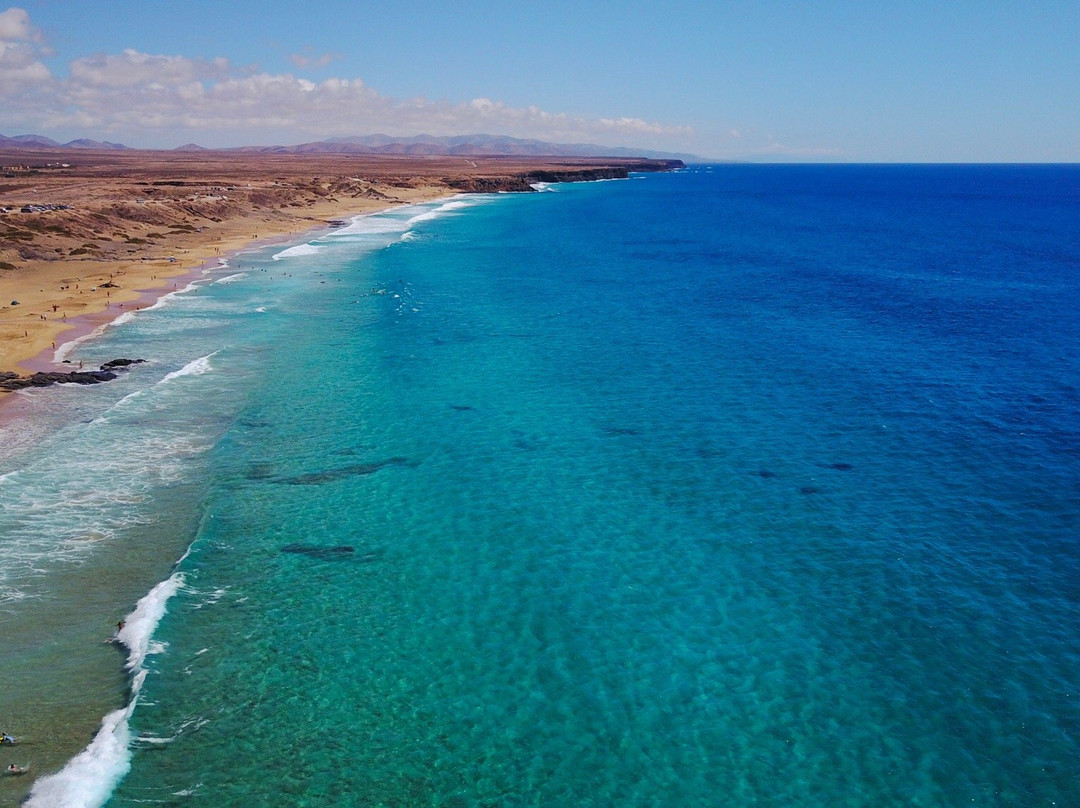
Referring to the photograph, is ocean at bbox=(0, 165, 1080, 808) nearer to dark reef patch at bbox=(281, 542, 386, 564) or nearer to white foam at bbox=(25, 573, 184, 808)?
white foam at bbox=(25, 573, 184, 808)

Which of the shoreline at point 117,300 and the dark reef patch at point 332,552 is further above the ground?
the shoreline at point 117,300

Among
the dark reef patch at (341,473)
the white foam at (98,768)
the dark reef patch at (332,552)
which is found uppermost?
the dark reef patch at (341,473)

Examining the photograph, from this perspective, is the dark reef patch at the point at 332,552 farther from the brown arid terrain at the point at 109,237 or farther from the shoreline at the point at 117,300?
the brown arid terrain at the point at 109,237

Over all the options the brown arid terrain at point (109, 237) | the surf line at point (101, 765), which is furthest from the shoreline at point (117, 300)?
the surf line at point (101, 765)

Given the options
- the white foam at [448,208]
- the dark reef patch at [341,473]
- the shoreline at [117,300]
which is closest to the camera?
the dark reef patch at [341,473]

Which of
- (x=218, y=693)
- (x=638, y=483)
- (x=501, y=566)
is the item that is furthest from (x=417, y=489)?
(x=218, y=693)
